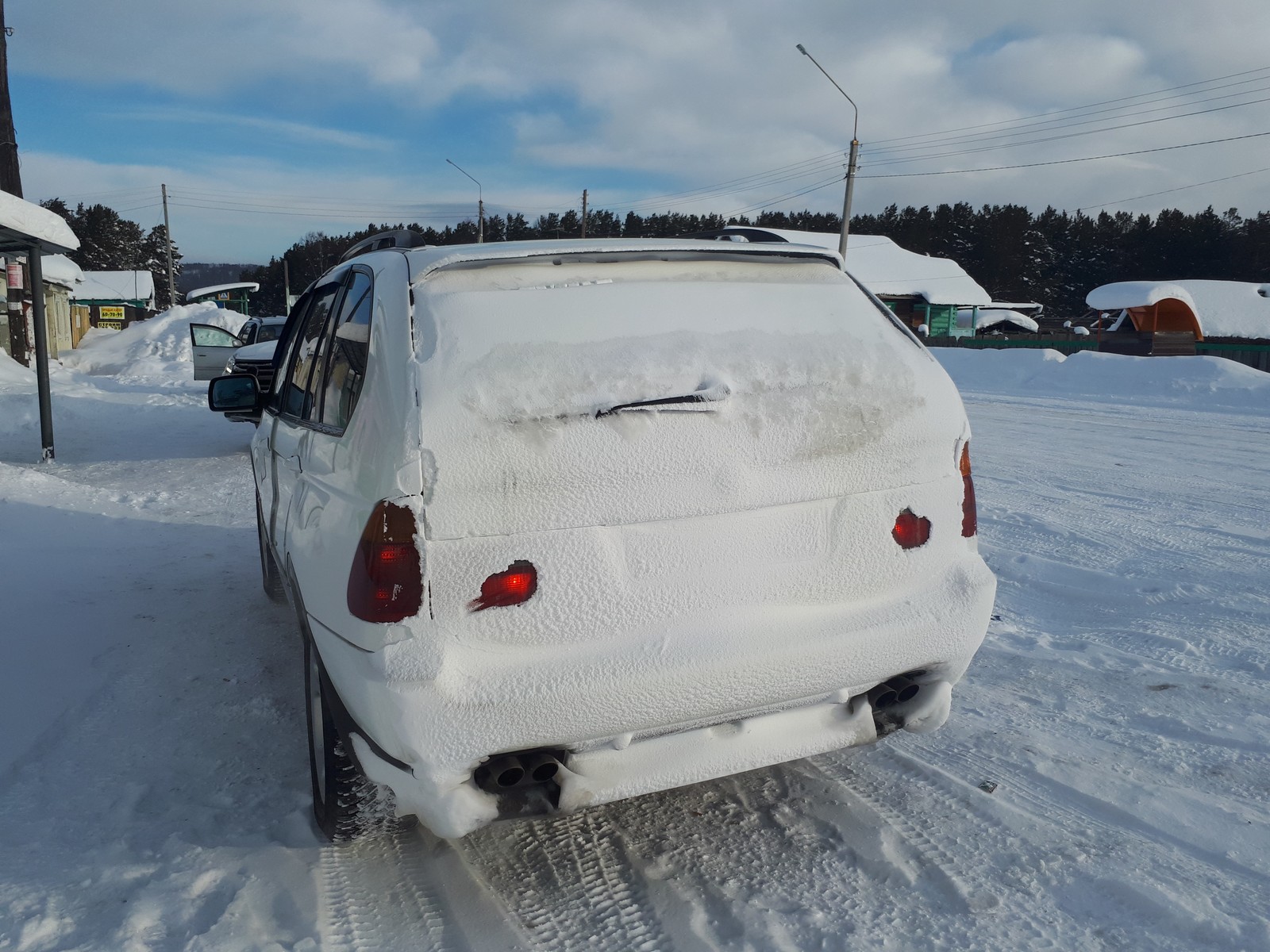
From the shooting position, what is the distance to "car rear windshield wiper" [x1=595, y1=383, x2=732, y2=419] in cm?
238

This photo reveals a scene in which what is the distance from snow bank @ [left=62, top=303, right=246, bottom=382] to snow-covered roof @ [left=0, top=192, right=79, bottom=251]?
14291mm

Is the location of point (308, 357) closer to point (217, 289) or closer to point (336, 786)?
point (336, 786)

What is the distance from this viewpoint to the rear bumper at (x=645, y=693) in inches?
89.0

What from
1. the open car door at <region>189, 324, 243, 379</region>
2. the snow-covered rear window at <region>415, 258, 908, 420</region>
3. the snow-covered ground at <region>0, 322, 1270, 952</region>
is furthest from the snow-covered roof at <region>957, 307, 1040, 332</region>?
the snow-covered rear window at <region>415, 258, 908, 420</region>

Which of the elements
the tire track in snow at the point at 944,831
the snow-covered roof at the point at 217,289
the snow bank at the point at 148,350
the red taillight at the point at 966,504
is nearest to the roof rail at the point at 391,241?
the red taillight at the point at 966,504

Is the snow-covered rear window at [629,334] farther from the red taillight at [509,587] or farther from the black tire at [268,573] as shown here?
the black tire at [268,573]

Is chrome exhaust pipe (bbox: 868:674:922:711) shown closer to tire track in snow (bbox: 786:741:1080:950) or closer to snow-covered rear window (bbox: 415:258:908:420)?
tire track in snow (bbox: 786:741:1080:950)

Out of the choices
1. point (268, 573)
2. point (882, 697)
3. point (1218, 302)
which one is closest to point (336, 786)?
point (882, 697)

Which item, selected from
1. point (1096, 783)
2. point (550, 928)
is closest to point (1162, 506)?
point (1096, 783)

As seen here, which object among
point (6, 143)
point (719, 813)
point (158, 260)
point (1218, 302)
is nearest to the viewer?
point (719, 813)

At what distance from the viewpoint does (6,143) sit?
51.9 ft

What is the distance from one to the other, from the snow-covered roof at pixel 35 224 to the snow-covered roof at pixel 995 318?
182 ft

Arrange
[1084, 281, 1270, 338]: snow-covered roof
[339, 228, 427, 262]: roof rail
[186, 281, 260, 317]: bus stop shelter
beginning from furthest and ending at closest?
[186, 281, 260, 317]: bus stop shelter → [1084, 281, 1270, 338]: snow-covered roof → [339, 228, 427, 262]: roof rail

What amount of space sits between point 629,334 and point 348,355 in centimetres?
91
